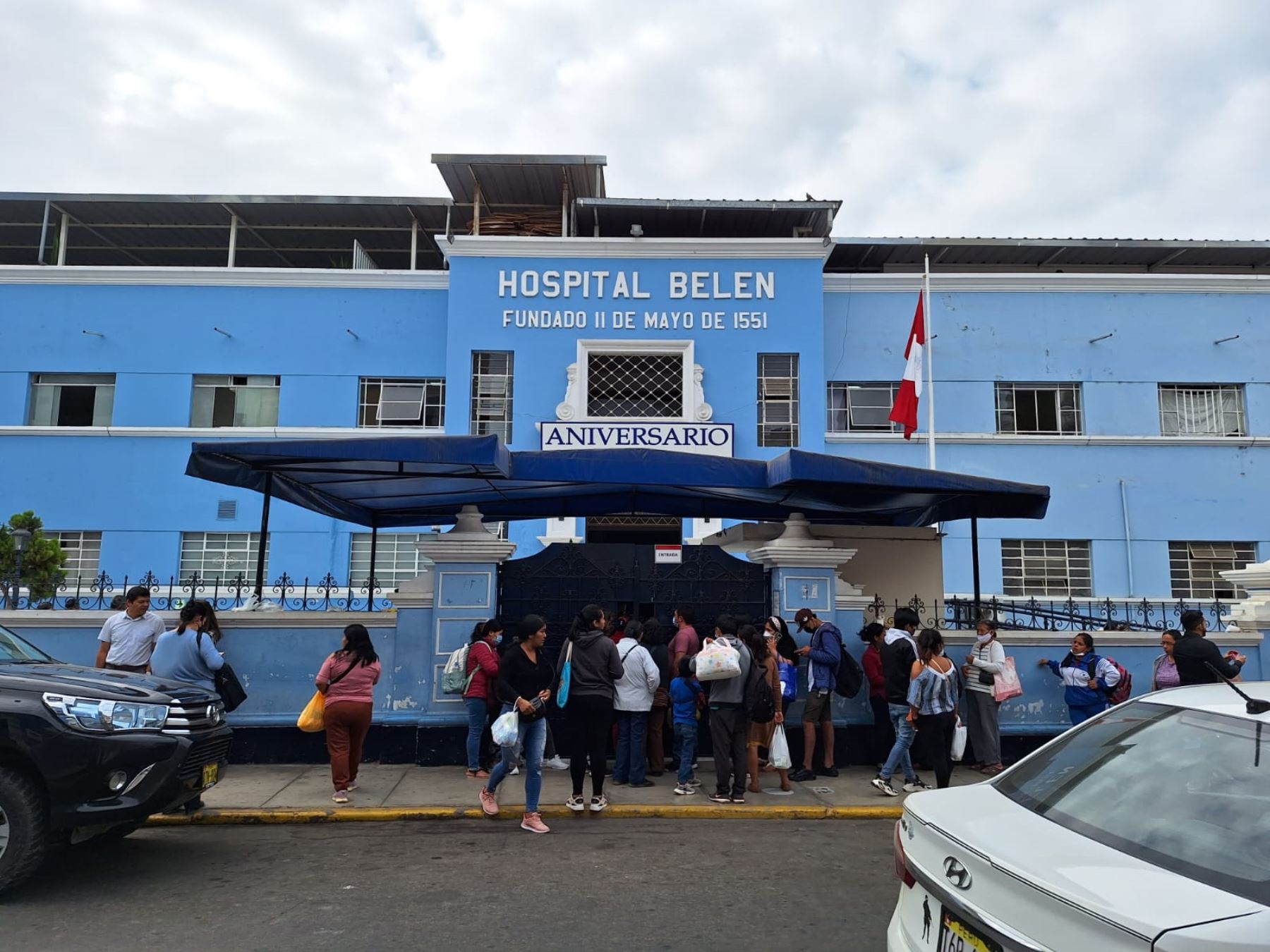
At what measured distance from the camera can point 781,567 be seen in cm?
1021

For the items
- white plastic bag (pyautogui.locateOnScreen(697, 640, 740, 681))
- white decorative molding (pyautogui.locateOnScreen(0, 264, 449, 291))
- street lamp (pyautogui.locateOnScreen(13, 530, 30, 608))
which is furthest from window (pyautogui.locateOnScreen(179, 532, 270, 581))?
white plastic bag (pyautogui.locateOnScreen(697, 640, 740, 681))

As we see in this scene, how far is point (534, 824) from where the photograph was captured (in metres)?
7.20

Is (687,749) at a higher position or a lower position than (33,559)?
lower

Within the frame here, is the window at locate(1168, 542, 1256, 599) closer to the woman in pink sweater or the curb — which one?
the curb

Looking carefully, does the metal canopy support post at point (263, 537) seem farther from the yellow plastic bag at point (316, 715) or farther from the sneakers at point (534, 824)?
the sneakers at point (534, 824)

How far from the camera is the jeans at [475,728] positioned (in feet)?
29.5

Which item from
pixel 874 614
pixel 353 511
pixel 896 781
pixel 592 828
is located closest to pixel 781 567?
pixel 874 614

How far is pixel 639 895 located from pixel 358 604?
482 inches

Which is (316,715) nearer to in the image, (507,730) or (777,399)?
(507,730)

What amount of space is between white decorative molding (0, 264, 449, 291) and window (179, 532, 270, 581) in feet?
17.0

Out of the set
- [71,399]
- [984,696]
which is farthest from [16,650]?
[71,399]

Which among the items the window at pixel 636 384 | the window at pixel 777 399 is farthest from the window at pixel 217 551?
the window at pixel 777 399

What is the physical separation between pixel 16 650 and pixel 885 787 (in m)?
7.31

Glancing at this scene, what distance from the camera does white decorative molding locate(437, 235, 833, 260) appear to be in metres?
17.8
